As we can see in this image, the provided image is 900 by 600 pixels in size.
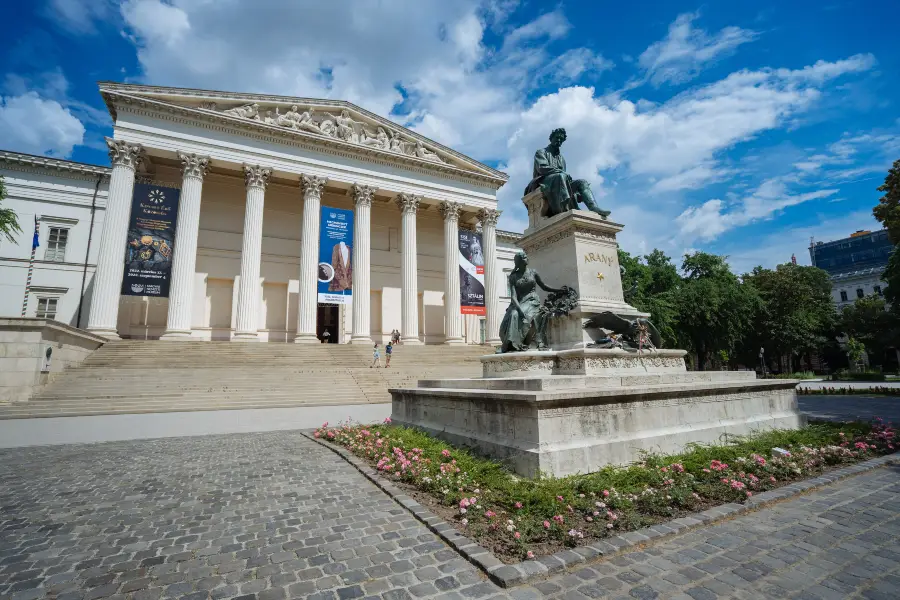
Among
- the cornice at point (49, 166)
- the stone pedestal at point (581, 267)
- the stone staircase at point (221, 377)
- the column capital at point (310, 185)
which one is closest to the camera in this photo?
the stone pedestal at point (581, 267)

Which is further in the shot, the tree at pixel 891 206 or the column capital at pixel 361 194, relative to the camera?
the column capital at pixel 361 194

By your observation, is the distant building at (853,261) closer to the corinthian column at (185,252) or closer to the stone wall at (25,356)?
the corinthian column at (185,252)

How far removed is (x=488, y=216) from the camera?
35.8 m

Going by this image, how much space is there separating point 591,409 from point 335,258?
25.6m

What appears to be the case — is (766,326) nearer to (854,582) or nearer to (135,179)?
(854,582)

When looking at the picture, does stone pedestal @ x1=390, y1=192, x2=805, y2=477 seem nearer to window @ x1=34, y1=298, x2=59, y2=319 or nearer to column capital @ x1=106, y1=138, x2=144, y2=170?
column capital @ x1=106, y1=138, x2=144, y2=170

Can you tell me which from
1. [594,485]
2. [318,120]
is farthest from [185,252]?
[594,485]

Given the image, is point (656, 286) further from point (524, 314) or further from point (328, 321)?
point (524, 314)

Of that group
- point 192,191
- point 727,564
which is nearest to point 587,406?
point 727,564

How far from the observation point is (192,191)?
26.2 metres

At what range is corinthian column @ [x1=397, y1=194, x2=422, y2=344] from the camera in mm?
30484

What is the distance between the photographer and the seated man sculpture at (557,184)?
8.76m

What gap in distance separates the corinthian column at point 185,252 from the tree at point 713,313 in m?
35.2

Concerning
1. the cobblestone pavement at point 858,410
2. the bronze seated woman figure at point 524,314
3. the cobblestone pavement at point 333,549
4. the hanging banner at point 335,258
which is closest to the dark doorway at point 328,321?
the hanging banner at point 335,258
